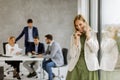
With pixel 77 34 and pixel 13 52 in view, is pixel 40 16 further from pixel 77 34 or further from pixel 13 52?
pixel 77 34

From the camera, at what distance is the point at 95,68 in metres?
3.59

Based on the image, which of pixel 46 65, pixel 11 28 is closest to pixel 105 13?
pixel 46 65

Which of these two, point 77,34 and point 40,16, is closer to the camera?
point 77,34

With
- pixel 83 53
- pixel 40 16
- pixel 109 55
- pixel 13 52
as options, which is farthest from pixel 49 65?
pixel 83 53

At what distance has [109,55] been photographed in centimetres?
396

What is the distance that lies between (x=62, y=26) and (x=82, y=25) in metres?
4.94

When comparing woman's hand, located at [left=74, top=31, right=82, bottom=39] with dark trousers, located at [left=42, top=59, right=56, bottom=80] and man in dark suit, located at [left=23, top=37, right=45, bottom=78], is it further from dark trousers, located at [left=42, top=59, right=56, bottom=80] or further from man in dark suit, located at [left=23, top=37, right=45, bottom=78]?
man in dark suit, located at [left=23, top=37, right=45, bottom=78]

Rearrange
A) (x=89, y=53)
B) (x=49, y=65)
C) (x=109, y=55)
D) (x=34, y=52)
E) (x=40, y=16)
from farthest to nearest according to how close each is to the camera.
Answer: (x=40, y=16)
(x=34, y=52)
(x=49, y=65)
(x=109, y=55)
(x=89, y=53)

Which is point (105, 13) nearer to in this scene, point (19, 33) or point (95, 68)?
point (95, 68)

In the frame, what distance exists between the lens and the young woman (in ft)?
11.7

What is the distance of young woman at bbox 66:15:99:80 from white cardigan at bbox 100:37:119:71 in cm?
29

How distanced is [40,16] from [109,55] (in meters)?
4.82

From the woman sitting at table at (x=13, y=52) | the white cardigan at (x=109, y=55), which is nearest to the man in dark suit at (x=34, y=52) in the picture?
the woman sitting at table at (x=13, y=52)

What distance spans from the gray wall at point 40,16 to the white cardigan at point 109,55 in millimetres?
4252
